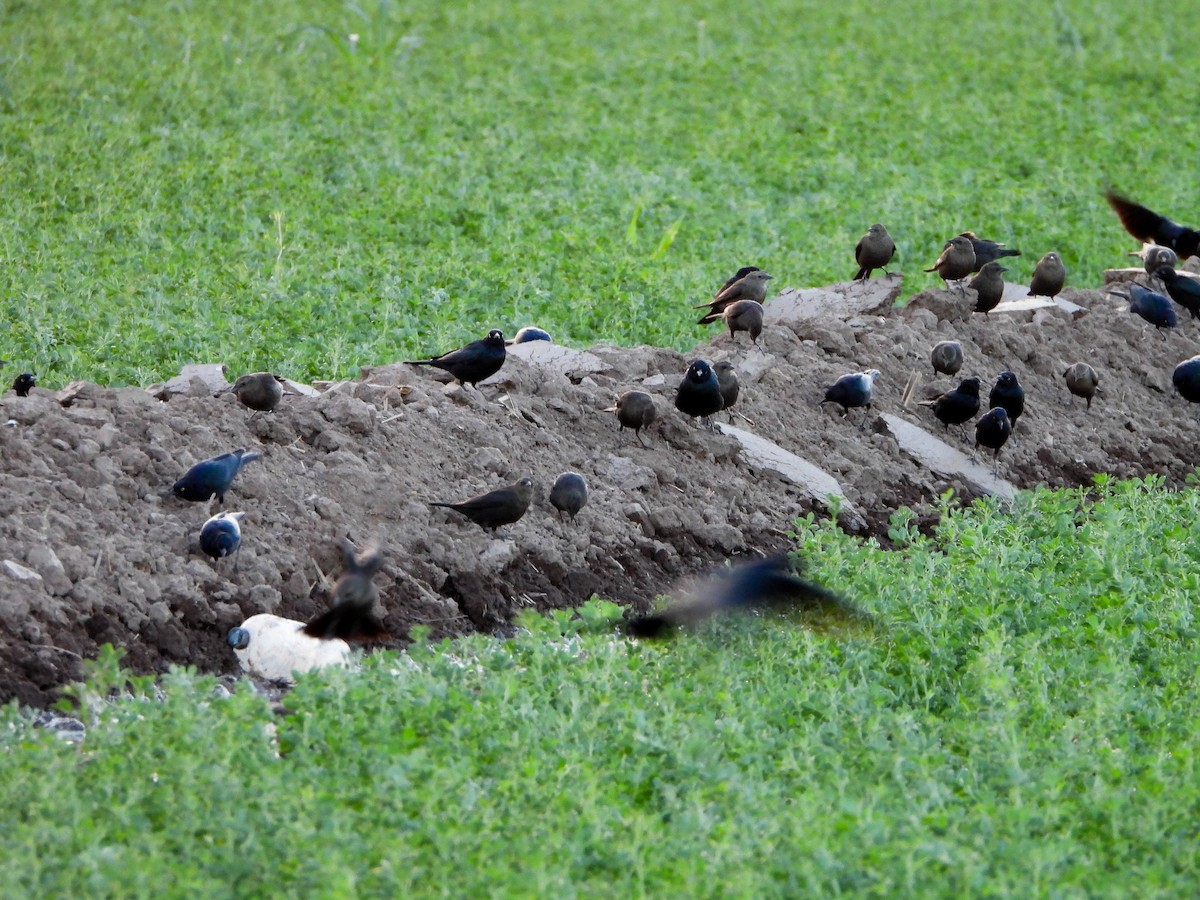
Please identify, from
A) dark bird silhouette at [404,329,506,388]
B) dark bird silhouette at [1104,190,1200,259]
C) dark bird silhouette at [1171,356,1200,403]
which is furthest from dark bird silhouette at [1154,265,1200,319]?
dark bird silhouette at [404,329,506,388]

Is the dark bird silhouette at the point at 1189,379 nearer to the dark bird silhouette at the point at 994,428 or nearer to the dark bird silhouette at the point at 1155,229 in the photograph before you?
the dark bird silhouette at the point at 994,428

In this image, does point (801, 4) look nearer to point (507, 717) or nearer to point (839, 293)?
point (839, 293)

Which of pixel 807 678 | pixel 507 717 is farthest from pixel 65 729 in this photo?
pixel 807 678

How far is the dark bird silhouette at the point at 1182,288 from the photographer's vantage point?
35.2 feet

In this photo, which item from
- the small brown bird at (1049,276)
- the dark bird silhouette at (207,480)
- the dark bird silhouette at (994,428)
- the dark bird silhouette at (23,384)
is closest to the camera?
the dark bird silhouette at (207,480)

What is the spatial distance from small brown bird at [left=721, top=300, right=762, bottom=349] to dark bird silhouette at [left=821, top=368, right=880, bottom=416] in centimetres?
71

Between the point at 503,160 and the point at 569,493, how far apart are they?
6.96 meters

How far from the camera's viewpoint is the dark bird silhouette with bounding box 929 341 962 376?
9172mm

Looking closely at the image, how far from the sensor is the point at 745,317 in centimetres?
914

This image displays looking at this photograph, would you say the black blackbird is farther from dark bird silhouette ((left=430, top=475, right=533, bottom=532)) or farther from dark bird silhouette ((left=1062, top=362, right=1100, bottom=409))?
dark bird silhouette ((left=1062, top=362, right=1100, bottom=409))

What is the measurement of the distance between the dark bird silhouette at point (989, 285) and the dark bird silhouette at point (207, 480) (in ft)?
16.6

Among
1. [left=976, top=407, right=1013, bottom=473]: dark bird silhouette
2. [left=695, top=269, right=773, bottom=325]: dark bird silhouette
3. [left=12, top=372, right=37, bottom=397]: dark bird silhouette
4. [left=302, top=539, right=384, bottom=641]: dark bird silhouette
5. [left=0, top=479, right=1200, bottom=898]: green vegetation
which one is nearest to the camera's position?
[left=0, top=479, right=1200, bottom=898]: green vegetation

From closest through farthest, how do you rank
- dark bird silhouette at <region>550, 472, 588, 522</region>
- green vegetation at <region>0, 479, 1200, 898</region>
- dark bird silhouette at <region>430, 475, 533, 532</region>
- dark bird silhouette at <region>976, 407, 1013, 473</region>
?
green vegetation at <region>0, 479, 1200, 898</region> → dark bird silhouette at <region>430, 475, 533, 532</region> → dark bird silhouette at <region>550, 472, 588, 522</region> → dark bird silhouette at <region>976, 407, 1013, 473</region>

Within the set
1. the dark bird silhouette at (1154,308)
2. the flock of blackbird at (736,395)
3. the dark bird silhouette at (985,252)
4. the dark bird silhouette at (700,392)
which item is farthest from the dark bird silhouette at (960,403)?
the dark bird silhouette at (1154,308)
